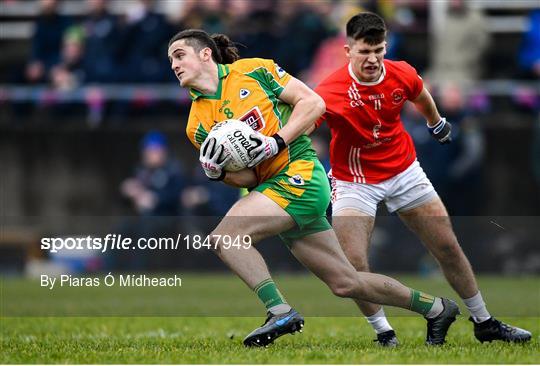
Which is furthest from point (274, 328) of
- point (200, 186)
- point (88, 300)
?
point (200, 186)

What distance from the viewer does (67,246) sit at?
1659 cm

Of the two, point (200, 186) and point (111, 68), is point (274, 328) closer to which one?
point (200, 186)

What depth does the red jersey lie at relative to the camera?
28.0ft

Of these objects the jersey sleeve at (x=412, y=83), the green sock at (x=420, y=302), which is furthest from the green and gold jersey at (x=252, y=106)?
the green sock at (x=420, y=302)

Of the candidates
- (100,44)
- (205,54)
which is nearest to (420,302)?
(205,54)

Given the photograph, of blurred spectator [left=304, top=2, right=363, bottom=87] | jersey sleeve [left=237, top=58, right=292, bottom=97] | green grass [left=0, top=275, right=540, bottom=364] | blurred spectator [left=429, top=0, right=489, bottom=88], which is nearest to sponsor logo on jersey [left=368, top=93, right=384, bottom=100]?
jersey sleeve [left=237, top=58, right=292, bottom=97]

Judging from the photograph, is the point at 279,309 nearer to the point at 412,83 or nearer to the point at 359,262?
the point at 359,262

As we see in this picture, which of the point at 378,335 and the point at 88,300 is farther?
the point at 88,300

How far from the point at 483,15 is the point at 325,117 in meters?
10.8

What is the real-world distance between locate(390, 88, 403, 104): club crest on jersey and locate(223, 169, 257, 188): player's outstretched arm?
3.91 ft

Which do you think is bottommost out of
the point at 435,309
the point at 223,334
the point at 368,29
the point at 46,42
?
the point at 223,334

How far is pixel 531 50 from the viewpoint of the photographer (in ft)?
57.2

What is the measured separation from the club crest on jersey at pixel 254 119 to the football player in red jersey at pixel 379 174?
2.16ft

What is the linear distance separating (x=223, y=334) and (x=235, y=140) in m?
2.45
